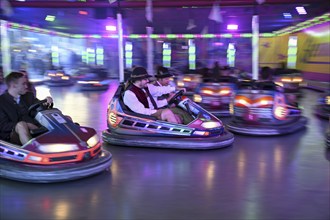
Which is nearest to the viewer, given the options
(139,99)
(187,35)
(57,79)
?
(139,99)

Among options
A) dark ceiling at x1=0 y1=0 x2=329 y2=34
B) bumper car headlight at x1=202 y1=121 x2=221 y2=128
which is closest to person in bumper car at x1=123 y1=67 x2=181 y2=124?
bumper car headlight at x1=202 y1=121 x2=221 y2=128

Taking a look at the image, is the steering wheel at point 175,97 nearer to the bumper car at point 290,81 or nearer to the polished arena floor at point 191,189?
the polished arena floor at point 191,189

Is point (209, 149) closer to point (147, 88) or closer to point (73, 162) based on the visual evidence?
point (147, 88)

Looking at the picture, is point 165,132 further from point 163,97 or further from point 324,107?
point 324,107

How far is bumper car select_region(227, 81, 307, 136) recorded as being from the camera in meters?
3.72

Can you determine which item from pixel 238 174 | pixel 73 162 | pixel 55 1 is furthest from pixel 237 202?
pixel 55 1

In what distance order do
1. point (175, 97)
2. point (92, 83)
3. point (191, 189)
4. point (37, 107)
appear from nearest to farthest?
point (191, 189) < point (37, 107) < point (175, 97) < point (92, 83)

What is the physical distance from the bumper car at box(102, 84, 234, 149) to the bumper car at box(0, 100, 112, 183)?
82 cm

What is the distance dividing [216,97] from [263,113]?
4.06ft

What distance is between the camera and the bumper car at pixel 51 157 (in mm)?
2234

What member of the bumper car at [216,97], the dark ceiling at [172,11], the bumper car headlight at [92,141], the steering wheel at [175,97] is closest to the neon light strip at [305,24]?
the dark ceiling at [172,11]

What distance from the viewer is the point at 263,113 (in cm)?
375

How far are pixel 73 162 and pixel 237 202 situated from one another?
105 cm

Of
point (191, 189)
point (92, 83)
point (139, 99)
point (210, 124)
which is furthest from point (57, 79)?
point (191, 189)
